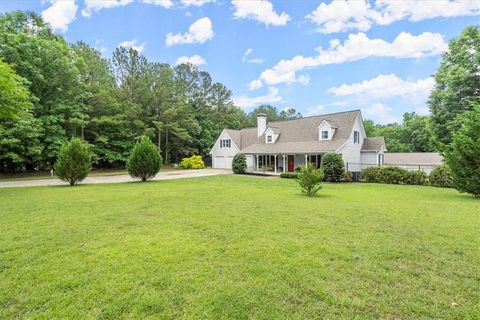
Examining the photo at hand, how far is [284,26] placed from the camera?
730 inches

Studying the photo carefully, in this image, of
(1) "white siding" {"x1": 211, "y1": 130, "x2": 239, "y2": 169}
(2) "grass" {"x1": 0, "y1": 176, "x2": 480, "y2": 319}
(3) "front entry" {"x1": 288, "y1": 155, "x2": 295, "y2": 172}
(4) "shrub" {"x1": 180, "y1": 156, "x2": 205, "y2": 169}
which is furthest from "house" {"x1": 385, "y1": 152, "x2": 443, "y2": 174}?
(2) "grass" {"x1": 0, "y1": 176, "x2": 480, "y2": 319}

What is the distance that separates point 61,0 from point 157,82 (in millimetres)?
20626

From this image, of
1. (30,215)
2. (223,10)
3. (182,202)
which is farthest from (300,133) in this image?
(30,215)

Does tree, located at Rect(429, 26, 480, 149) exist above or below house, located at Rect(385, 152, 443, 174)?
above

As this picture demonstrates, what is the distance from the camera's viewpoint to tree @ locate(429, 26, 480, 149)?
2125 cm

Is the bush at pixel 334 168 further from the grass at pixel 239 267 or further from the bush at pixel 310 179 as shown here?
the grass at pixel 239 267

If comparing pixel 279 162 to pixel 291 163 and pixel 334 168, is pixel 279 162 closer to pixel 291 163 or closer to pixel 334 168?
pixel 291 163

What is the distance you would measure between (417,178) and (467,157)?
6.85 metres

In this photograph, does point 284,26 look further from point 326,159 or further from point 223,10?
point 326,159

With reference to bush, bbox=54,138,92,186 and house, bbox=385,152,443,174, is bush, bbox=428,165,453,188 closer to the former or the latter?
house, bbox=385,152,443,174

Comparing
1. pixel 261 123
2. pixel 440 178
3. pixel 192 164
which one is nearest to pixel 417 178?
pixel 440 178

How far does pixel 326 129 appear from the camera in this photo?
989 inches

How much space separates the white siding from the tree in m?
21.1

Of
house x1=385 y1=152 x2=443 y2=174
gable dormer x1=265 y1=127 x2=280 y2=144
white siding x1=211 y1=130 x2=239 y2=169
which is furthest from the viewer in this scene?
white siding x1=211 y1=130 x2=239 y2=169
